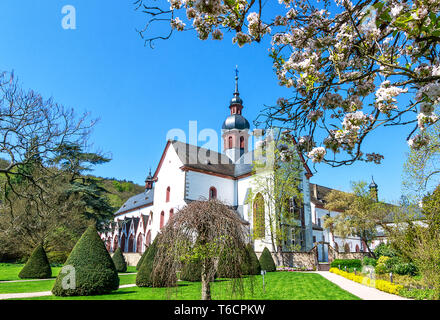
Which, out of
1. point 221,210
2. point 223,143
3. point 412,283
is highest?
point 223,143

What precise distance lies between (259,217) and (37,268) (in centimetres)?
1759

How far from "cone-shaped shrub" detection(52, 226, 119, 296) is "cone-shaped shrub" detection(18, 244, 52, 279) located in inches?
313

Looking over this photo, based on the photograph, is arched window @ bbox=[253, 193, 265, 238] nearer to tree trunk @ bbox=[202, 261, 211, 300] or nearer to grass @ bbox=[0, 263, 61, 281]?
grass @ bbox=[0, 263, 61, 281]

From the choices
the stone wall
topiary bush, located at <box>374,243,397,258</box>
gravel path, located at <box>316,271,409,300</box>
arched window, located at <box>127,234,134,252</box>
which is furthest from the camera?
arched window, located at <box>127,234,134,252</box>

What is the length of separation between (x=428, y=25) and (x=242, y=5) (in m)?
1.93

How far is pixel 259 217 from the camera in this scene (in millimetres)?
27109

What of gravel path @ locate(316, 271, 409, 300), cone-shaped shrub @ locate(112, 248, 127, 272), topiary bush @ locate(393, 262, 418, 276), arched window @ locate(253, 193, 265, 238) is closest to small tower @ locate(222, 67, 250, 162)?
arched window @ locate(253, 193, 265, 238)

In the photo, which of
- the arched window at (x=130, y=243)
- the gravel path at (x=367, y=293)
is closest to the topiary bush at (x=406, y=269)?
the gravel path at (x=367, y=293)

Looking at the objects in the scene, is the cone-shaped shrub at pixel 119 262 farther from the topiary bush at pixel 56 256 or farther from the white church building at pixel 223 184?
the topiary bush at pixel 56 256

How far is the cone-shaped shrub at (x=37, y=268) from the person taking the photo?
55.8 ft

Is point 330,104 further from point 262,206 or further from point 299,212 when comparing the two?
point 299,212

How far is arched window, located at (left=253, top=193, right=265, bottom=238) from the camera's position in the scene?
2675cm

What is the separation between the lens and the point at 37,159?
586 inches
